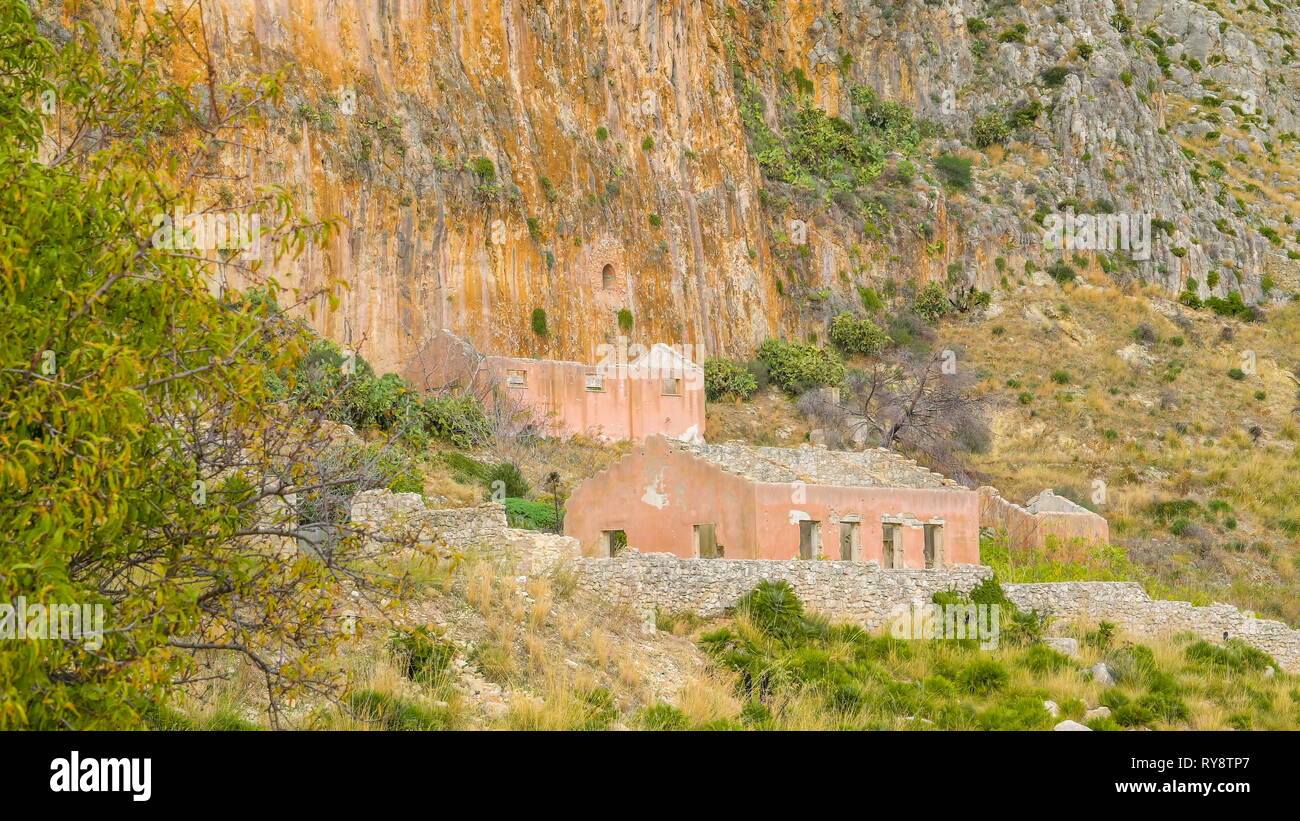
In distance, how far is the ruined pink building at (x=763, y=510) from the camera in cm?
2667

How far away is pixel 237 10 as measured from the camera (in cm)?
4100

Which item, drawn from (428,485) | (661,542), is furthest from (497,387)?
(661,542)

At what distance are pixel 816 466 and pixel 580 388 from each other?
1385 cm

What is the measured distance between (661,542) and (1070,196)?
48.5 meters

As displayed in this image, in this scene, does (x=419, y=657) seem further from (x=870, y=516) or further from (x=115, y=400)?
(x=870, y=516)

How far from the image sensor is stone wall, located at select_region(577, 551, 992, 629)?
22.8 m

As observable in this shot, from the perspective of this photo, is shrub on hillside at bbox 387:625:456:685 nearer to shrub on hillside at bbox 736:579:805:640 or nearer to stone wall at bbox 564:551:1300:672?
stone wall at bbox 564:551:1300:672

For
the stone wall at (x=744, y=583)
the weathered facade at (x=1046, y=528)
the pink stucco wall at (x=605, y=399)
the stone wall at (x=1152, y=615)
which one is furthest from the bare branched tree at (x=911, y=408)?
the stone wall at (x=744, y=583)

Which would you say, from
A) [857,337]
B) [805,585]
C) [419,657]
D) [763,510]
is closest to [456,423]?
[763,510]

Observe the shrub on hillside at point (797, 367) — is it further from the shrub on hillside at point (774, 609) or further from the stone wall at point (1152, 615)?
the shrub on hillside at point (774, 609)

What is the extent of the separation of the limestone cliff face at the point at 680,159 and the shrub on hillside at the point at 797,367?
1.40 metres

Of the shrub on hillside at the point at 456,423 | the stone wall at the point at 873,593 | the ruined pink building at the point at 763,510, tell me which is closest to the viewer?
the stone wall at the point at 873,593
